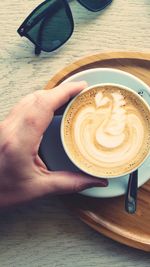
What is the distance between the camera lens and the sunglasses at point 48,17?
0.90 metres

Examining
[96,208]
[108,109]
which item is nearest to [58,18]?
[108,109]

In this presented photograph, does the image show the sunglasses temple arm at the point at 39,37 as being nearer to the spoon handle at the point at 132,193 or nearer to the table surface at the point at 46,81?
the table surface at the point at 46,81

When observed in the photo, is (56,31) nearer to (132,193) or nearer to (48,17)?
(48,17)

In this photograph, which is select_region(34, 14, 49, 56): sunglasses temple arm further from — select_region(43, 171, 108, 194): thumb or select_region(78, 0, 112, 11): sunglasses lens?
select_region(43, 171, 108, 194): thumb

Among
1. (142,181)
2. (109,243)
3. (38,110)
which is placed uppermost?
(38,110)

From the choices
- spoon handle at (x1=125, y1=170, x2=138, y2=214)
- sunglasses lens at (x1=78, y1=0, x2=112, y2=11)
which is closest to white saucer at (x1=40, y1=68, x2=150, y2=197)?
spoon handle at (x1=125, y1=170, x2=138, y2=214)

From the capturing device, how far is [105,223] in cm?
84

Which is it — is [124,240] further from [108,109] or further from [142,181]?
[108,109]

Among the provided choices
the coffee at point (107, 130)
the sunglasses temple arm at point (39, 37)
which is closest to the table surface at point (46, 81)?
the sunglasses temple arm at point (39, 37)

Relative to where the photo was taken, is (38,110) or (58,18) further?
(58,18)

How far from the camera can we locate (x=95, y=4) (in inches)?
35.9

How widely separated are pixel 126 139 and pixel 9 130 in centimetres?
17

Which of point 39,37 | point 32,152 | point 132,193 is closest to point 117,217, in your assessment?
point 132,193

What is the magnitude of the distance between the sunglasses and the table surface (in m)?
0.01
